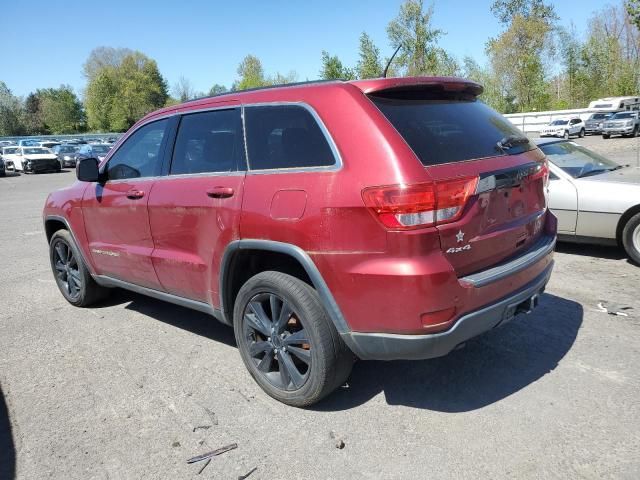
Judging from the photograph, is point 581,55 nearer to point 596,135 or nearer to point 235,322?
point 596,135

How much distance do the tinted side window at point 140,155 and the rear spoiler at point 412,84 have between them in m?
1.85

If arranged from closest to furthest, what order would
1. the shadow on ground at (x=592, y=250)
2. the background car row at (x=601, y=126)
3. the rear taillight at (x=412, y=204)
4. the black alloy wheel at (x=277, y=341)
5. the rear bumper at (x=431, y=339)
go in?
the rear taillight at (x=412, y=204)
the rear bumper at (x=431, y=339)
the black alloy wheel at (x=277, y=341)
the shadow on ground at (x=592, y=250)
the background car row at (x=601, y=126)

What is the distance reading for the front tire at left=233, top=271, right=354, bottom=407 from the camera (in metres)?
2.96

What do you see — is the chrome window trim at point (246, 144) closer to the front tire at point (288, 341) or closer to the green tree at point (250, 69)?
the front tire at point (288, 341)

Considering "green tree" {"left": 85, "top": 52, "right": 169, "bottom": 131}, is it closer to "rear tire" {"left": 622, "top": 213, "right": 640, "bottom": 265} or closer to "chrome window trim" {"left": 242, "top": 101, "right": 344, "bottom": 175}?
"rear tire" {"left": 622, "top": 213, "right": 640, "bottom": 265}

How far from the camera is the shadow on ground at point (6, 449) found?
9.09 feet

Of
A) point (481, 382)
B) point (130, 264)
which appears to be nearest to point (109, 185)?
point (130, 264)

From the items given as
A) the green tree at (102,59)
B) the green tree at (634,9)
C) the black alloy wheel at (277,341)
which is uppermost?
the green tree at (102,59)

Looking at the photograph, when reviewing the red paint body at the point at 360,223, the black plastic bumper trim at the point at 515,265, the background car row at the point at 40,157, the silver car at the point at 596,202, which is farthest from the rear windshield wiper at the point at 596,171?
the background car row at the point at 40,157

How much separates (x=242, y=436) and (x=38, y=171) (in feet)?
108

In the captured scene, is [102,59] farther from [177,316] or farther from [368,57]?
[177,316]

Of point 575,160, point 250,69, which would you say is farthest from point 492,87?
point 575,160

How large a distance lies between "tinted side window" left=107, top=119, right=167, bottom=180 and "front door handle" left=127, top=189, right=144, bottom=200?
0.46 ft

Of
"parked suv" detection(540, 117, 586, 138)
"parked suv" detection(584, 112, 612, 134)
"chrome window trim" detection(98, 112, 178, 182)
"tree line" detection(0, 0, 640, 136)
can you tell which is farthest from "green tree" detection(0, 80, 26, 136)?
"chrome window trim" detection(98, 112, 178, 182)
